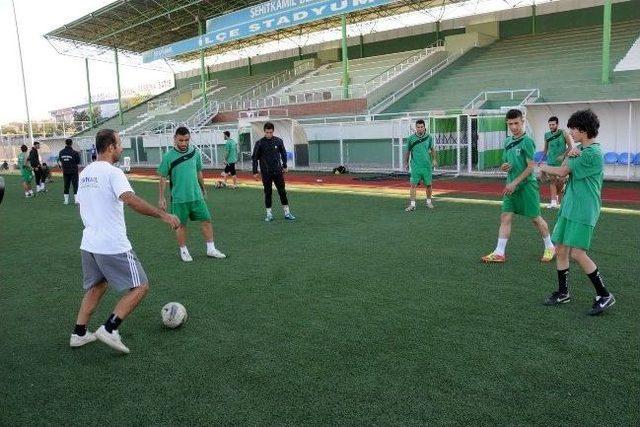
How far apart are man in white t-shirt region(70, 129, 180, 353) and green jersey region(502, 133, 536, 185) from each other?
4145 millimetres

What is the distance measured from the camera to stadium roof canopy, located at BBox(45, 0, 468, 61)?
32.3 m

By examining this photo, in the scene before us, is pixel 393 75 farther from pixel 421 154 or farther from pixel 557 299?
pixel 557 299

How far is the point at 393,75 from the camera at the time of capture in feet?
93.6

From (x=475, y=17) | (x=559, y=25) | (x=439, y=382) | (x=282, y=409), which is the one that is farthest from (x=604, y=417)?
(x=475, y=17)

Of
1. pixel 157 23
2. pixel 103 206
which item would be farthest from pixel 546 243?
pixel 157 23

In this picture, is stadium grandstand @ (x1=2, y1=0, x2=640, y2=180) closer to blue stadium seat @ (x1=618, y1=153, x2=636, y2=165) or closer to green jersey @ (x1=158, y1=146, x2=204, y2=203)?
blue stadium seat @ (x1=618, y1=153, x2=636, y2=165)

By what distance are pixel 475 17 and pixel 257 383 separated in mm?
30636

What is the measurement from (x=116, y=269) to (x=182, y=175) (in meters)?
3.24

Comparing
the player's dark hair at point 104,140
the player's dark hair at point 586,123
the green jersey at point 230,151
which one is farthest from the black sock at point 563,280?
the green jersey at point 230,151

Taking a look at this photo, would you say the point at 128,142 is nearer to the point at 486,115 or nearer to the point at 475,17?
the point at 475,17

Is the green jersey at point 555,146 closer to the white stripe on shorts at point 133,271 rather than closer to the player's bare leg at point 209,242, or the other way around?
the player's bare leg at point 209,242

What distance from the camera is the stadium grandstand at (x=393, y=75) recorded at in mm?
18125

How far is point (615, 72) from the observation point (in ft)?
64.5

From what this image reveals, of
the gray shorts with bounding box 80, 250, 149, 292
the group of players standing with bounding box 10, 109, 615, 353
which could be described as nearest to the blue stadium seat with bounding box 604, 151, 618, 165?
the group of players standing with bounding box 10, 109, 615, 353
